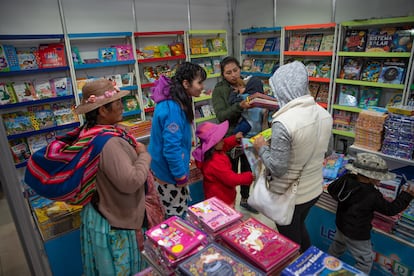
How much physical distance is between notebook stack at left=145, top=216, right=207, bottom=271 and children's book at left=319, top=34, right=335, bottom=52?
12.0 feet

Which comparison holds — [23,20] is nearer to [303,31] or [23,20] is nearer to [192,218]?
[192,218]

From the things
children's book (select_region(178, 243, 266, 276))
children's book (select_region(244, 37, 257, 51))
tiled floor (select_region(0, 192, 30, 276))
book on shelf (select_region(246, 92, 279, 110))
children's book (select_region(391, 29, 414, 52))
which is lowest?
tiled floor (select_region(0, 192, 30, 276))

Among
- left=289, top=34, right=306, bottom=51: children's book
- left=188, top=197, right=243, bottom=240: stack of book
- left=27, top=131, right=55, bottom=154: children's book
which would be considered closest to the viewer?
left=188, top=197, right=243, bottom=240: stack of book

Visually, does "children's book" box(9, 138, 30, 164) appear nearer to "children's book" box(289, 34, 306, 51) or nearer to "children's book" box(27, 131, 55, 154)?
"children's book" box(27, 131, 55, 154)

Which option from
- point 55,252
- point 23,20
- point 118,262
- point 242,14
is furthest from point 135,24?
point 118,262

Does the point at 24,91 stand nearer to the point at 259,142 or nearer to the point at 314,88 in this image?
the point at 259,142

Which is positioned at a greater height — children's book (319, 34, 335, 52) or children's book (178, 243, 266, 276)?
children's book (319, 34, 335, 52)

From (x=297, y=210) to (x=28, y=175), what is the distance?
1.56 m

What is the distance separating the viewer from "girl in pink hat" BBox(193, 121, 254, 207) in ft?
6.98

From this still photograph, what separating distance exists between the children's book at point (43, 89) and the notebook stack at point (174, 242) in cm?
333

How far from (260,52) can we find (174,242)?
170 inches

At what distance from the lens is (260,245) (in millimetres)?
1067

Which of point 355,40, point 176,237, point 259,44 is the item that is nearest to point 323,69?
point 355,40

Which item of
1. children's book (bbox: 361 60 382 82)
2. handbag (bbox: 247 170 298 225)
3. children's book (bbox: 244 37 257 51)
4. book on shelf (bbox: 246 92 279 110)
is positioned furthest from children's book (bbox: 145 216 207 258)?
children's book (bbox: 244 37 257 51)
